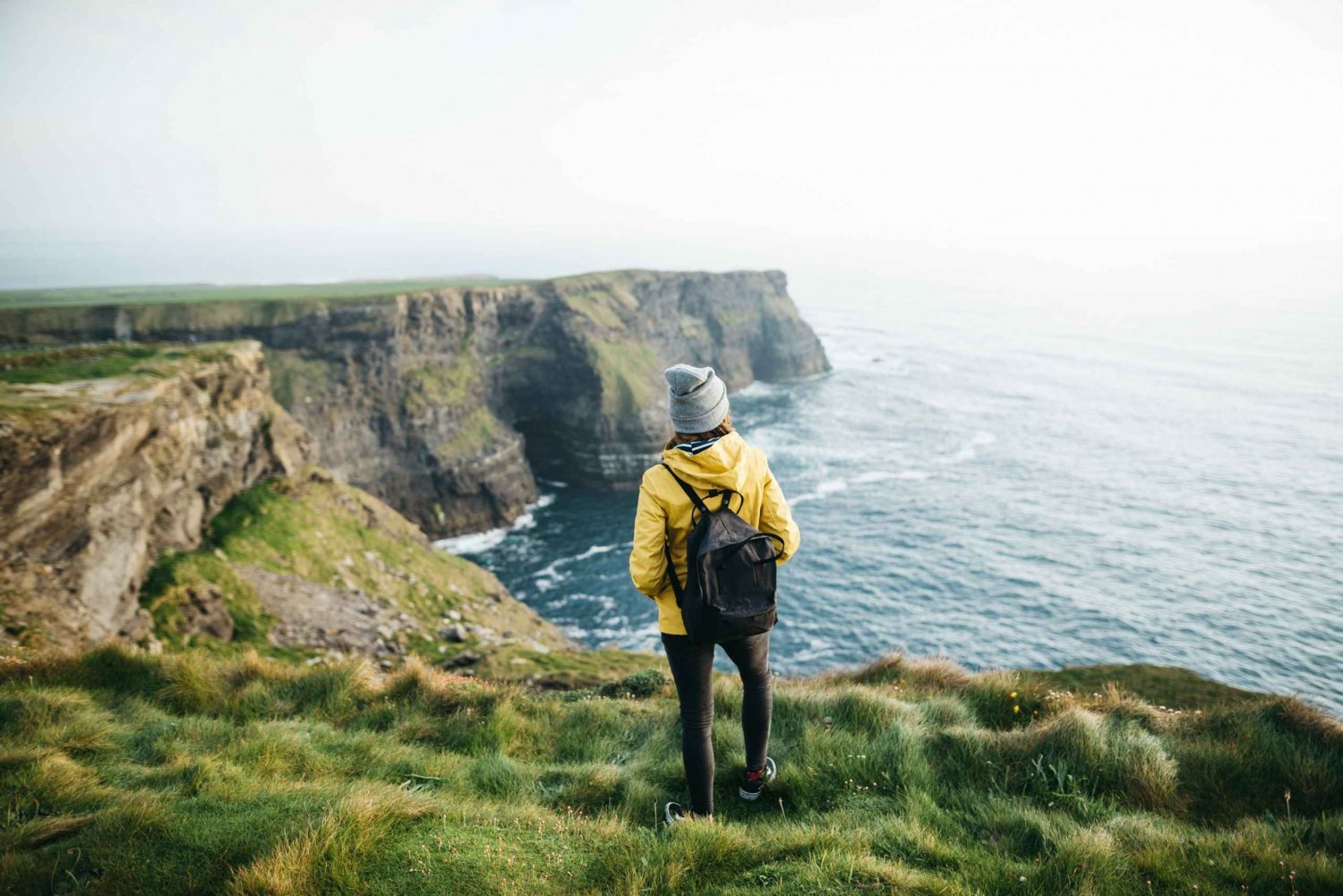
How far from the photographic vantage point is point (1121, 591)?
33750 mm

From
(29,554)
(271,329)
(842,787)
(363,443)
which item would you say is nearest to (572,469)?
(363,443)

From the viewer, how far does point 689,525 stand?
4.25 meters

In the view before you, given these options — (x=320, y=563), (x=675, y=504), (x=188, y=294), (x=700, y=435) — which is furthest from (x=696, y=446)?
(x=188, y=294)

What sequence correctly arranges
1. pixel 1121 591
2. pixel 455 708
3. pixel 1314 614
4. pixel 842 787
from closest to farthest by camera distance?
pixel 842 787 → pixel 455 708 → pixel 1314 614 → pixel 1121 591

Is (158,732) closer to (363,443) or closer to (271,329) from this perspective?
(363,443)

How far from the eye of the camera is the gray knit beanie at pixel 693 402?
13.9 feet

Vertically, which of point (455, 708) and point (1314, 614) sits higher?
point (455, 708)

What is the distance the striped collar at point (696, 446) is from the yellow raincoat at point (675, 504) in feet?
0.09

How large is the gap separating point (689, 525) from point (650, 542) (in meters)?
0.30

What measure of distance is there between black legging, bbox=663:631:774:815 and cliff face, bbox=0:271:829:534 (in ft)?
163

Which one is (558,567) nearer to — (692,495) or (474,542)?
(474,542)

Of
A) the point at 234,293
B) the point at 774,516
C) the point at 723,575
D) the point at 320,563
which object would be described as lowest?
the point at 320,563

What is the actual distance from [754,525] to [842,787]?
2.65 m

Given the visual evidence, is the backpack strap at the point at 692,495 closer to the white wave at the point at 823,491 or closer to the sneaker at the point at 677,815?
the sneaker at the point at 677,815
